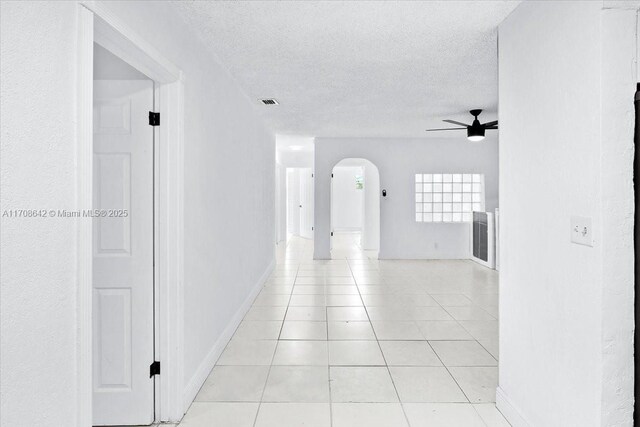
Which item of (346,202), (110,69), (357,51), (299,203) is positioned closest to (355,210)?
(346,202)

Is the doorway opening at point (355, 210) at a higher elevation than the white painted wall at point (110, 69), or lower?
lower

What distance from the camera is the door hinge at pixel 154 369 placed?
2.20 metres

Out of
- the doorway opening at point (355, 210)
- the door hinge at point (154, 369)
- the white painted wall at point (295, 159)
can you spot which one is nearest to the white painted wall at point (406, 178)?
the doorway opening at point (355, 210)

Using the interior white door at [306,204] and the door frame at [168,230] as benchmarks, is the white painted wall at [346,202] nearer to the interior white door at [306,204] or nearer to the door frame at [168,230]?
the interior white door at [306,204]

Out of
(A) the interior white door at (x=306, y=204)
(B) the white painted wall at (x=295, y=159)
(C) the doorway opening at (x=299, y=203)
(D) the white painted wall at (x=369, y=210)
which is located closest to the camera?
(D) the white painted wall at (x=369, y=210)

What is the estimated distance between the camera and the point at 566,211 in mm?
1763

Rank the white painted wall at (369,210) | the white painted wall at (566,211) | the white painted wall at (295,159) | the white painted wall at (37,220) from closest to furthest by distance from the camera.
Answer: the white painted wall at (37,220), the white painted wall at (566,211), the white painted wall at (369,210), the white painted wall at (295,159)

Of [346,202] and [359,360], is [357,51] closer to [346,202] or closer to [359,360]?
[359,360]

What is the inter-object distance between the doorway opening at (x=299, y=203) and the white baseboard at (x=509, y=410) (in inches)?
364

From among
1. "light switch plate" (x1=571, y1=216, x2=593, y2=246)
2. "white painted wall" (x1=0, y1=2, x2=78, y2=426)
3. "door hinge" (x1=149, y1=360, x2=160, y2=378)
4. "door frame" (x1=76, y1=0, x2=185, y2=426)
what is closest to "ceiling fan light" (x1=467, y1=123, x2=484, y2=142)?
"light switch plate" (x1=571, y1=216, x2=593, y2=246)

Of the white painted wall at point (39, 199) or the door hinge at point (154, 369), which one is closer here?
the white painted wall at point (39, 199)

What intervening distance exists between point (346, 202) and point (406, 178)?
241 inches

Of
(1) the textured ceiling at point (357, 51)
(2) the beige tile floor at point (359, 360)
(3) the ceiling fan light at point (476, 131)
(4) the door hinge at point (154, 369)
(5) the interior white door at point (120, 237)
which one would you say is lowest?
(2) the beige tile floor at point (359, 360)

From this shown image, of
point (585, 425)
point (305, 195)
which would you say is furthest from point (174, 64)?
point (305, 195)
